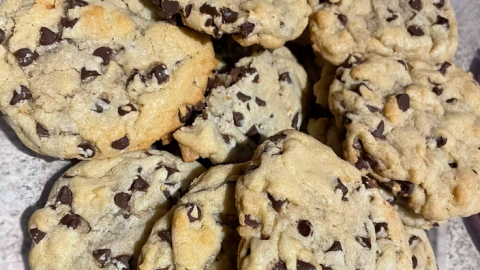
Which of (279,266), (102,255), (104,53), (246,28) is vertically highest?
(246,28)

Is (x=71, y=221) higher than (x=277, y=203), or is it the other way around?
(x=277, y=203)

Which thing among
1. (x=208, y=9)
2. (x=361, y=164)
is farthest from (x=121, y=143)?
(x=361, y=164)

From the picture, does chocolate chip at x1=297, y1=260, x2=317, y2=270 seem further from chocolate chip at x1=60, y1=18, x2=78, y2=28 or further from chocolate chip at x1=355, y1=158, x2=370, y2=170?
chocolate chip at x1=60, y1=18, x2=78, y2=28

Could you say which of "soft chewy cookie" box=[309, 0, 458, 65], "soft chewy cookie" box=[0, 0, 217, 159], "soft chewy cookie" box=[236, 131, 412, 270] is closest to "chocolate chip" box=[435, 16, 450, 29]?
"soft chewy cookie" box=[309, 0, 458, 65]

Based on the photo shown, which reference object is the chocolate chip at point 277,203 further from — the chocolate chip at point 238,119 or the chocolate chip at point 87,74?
the chocolate chip at point 87,74

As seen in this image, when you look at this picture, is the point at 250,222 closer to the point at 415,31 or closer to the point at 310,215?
the point at 310,215

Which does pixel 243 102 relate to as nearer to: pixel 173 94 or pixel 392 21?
pixel 173 94
